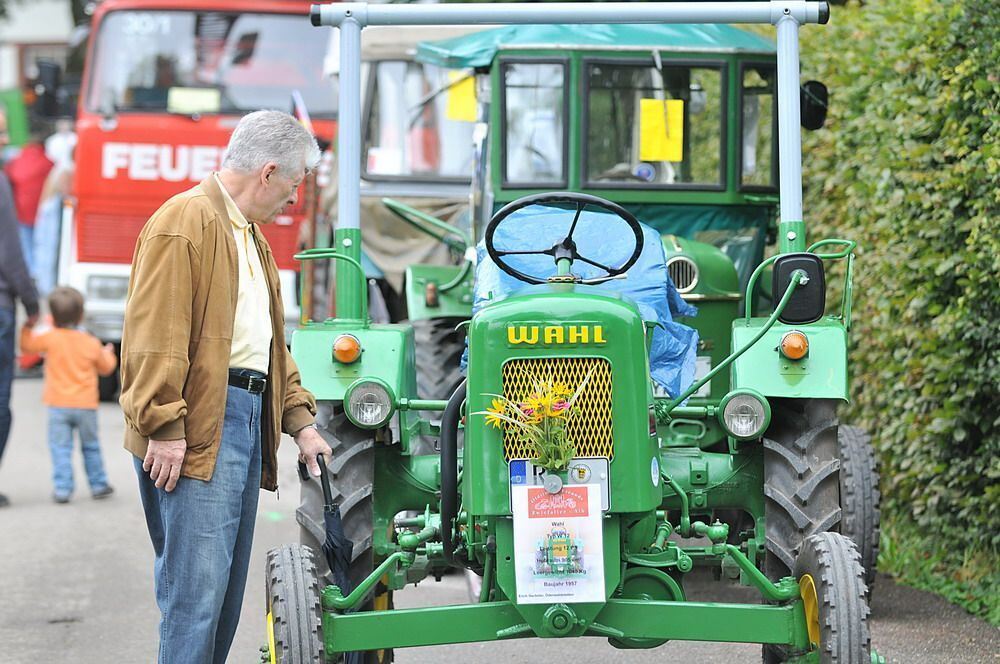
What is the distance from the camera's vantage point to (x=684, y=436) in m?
6.75

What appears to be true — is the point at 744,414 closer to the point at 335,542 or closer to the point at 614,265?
the point at 614,265

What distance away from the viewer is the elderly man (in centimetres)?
439

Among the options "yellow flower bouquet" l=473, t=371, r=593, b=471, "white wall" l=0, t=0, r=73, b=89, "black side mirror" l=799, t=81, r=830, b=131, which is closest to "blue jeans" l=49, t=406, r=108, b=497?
"black side mirror" l=799, t=81, r=830, b=131

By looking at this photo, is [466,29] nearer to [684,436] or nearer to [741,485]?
[684,436]

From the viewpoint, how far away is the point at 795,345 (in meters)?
5.57

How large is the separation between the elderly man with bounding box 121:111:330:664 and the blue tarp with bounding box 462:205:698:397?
118cm

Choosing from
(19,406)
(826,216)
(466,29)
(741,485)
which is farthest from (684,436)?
(19,406)

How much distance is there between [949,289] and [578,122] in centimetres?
183

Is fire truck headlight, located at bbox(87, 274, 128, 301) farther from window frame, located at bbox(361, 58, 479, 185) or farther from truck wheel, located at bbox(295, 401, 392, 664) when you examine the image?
truck wheel, located at bbox(295, 401, 392, 664)

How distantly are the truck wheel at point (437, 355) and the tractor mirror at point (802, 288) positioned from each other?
7.54ft

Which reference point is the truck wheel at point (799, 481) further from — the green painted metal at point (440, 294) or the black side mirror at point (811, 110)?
the green painted metal at point (440, 294)

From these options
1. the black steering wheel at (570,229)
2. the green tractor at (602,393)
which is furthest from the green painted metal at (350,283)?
the black steering wheel at (570,229)

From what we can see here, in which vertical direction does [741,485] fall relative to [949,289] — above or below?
below

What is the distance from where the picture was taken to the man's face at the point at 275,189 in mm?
4691
